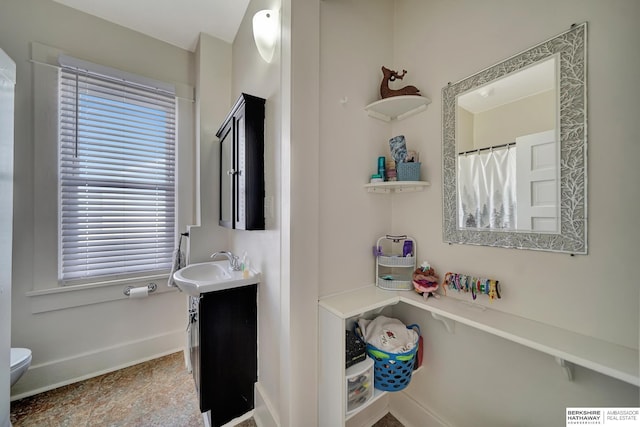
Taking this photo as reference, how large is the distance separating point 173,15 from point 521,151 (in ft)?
8.36

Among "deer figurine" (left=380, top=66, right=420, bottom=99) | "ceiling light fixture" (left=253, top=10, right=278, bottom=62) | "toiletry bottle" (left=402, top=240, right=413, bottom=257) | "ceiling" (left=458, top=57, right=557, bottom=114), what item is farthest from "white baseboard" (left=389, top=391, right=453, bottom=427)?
"ceiling light fixture" (left=253, top=10, right=278, bottom=62)

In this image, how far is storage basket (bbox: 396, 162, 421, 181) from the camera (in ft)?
4.05

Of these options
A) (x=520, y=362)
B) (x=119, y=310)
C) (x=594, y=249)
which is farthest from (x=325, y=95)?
(x=119, y=310)

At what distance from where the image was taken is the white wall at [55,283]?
1.56m

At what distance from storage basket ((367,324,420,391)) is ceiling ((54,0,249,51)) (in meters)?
2.51

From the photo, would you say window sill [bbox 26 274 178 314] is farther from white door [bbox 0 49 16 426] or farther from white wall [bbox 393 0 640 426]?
white wall [bbox 393 0 640 426]

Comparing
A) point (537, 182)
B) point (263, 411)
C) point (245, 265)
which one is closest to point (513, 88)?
point (537, 182)

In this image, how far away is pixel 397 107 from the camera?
4.35ft

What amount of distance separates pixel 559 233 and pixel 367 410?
54.5 inches

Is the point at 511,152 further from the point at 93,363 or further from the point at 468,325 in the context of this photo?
the point at 93,363

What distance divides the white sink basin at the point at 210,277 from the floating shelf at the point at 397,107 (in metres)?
1.25

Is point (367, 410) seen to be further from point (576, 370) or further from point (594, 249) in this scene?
point (594, 249)

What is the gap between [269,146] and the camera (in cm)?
134

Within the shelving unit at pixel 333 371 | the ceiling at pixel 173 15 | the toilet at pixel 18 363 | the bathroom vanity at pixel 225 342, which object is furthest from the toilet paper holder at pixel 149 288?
the ceiling at pixel 173 15
